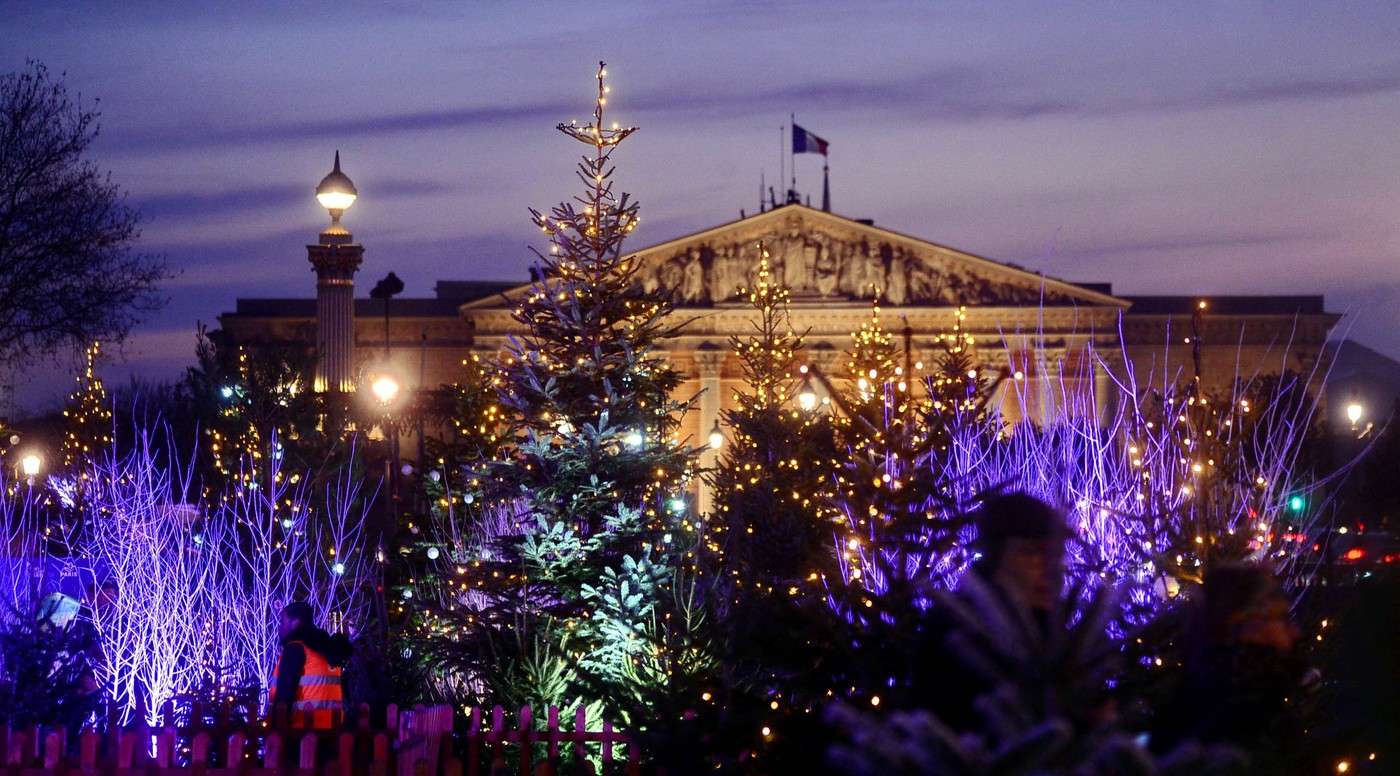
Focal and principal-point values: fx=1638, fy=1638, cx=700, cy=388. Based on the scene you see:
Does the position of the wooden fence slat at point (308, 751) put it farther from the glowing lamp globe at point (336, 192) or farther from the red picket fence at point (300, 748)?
the glowing lamp globe at point (336, 192)

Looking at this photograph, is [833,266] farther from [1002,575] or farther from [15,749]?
[1002,575]

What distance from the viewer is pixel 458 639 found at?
8789 millimetres

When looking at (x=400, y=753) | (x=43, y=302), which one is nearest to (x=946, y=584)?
(x=400, y=753)

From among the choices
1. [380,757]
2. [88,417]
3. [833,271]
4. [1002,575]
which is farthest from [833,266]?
[1002,575]

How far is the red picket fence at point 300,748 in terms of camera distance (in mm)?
6168

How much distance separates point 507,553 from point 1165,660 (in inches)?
148

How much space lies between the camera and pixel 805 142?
2032 inches

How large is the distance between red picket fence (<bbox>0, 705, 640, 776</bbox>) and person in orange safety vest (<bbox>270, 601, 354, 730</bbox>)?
11.6 inches

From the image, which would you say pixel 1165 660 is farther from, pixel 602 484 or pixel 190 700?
pixel 190 700

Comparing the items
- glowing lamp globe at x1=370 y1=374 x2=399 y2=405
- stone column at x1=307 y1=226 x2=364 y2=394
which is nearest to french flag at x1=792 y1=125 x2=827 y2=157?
glowing lamp globe at x1=370 y1=374 x2=399 y2=405

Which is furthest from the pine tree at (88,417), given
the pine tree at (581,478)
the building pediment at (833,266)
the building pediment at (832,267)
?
the building pediment at (833,266)

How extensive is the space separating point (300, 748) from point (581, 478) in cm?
221

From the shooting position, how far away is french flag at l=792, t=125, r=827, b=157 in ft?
168

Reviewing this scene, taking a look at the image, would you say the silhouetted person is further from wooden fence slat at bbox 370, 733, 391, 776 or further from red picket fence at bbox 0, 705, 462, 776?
wooden fence slat at bbox 370, 733, 391, 776
